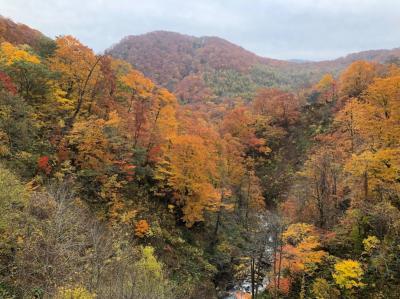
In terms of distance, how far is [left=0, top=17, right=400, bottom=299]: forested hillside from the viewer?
56.8 ft

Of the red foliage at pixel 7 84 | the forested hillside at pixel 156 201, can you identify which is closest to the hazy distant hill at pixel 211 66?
the forested hillside at pixel 156 201

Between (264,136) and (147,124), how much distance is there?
1181 inches

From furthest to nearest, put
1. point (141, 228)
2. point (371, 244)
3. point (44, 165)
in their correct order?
point (141, 228) < point (44, 165) < point (371, 244)

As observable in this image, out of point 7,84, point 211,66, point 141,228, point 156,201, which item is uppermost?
point 211,66

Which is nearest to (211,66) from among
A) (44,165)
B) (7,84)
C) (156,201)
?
(156,201)

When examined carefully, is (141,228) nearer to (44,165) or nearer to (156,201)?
(156,201)

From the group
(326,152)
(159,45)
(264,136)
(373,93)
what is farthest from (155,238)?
(159,45)

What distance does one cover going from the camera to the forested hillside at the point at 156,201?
56.8ft

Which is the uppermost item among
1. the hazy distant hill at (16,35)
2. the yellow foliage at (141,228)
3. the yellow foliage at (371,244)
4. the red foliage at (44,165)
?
the hazy distant hill at (16,35)

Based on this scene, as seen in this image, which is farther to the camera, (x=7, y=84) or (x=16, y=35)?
(x=16, y=35)

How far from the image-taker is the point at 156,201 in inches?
1314

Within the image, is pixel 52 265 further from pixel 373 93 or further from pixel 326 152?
pixel 373 93

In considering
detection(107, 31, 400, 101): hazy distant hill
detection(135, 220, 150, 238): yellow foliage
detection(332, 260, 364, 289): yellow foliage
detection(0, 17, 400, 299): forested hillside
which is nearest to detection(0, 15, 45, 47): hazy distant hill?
detection(0, 17, 400, 299): forested hillside

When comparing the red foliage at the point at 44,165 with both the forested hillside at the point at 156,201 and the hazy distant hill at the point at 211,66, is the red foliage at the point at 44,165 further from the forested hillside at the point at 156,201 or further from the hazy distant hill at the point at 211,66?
the hazy distant hill at the point at 211,66
